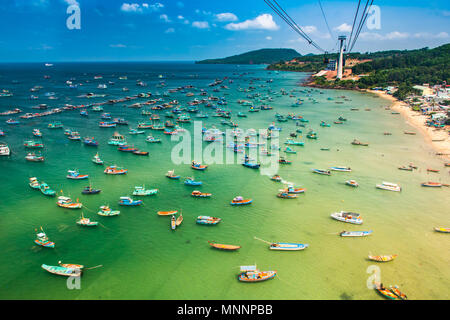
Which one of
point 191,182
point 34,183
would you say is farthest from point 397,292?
point 34,183

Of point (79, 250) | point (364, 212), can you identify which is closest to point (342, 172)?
point (364, 212)

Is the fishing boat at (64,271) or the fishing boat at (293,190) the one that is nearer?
the fishing boat at (64,271)

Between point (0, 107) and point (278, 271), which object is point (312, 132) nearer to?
point (278, 271)

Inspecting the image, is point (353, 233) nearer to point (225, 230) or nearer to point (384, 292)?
point (384, 292)

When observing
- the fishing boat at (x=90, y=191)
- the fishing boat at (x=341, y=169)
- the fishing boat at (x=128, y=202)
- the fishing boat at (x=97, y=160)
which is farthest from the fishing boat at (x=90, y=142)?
the fishing boat at (x=341, y=169)

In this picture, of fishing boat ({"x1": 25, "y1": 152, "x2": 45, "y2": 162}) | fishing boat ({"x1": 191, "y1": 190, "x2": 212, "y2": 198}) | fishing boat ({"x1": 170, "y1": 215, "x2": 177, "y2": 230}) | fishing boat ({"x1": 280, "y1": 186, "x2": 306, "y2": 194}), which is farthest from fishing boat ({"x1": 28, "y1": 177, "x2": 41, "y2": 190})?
fishing boat ({"x1": 280, "y1": 186, "x2": 306, "y2": 194})

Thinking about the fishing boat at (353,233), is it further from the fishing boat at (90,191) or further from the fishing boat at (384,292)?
the fishing boat at (90,191)
